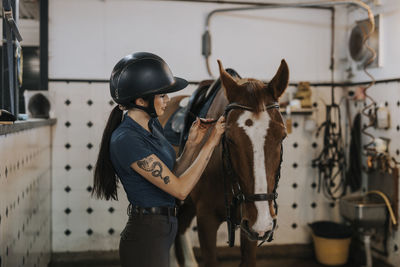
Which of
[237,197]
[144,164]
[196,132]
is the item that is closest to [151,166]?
[144,164]

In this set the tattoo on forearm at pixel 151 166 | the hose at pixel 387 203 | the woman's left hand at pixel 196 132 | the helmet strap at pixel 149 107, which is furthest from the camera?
the hose at pixel 387 203

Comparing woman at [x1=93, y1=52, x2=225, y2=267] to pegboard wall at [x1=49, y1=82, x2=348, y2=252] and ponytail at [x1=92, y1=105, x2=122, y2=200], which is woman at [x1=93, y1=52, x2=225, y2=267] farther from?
pegboard wall at [x1=49, y1=82, x2=348, y2=252]

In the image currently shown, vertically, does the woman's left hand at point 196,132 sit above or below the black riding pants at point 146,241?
above

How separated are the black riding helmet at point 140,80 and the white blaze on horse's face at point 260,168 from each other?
16.9 inches

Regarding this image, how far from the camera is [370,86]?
392 cm

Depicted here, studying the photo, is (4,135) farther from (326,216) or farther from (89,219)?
(326,216)

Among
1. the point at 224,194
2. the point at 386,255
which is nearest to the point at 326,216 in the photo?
the point at 386,255

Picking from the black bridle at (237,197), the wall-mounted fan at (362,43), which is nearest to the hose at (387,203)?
the wall-mounted fan at (362,43)

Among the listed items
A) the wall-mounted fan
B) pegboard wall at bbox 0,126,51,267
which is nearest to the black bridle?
pegboard wall at bbox 0,126,51,267

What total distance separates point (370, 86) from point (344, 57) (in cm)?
71

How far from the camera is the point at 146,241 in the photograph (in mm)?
1772

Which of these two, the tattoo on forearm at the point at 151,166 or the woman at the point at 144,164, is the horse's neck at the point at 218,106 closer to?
the woman at the point at 144,164

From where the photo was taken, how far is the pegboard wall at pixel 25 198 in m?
1.94

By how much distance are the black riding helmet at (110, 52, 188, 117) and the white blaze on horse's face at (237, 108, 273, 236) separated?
0.43m
